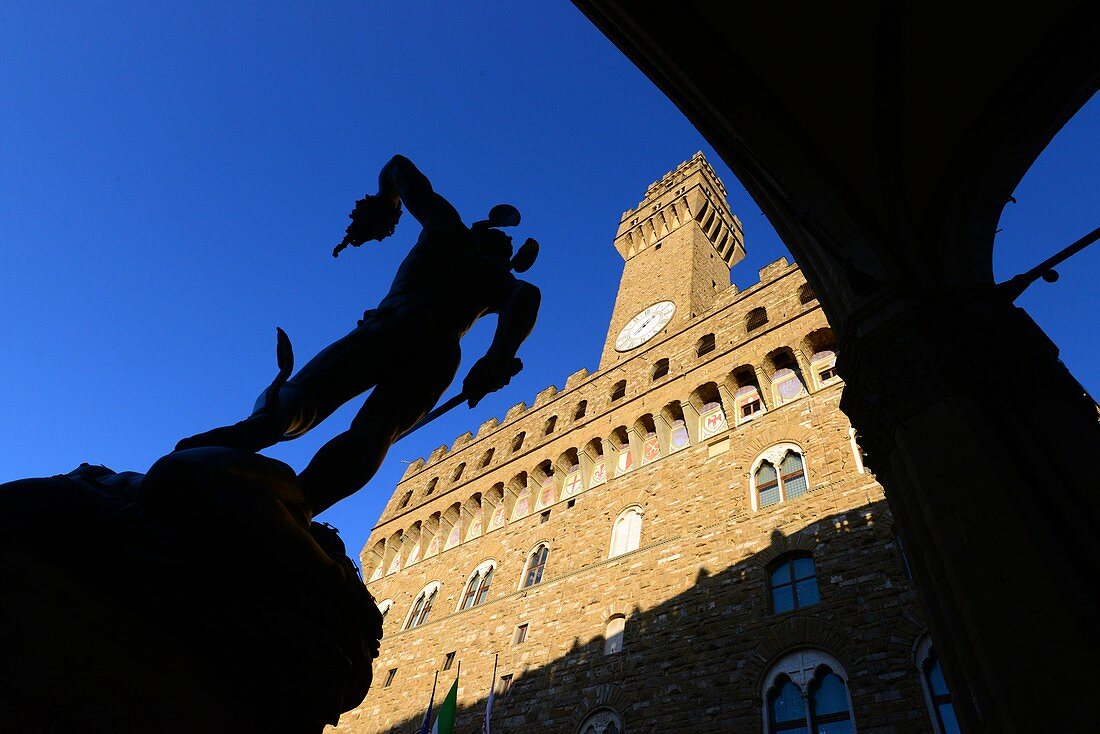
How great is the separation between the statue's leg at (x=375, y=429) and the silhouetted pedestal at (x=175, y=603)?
52 centimetres

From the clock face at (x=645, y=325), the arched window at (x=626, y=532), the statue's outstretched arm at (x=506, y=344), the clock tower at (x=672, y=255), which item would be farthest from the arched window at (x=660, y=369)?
the statue's outstretched arm at (x=506, y=344)

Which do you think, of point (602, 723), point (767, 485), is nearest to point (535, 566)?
point (602, 723)

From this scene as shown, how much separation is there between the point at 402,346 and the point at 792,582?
9.57m

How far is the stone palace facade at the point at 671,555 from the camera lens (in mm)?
9070

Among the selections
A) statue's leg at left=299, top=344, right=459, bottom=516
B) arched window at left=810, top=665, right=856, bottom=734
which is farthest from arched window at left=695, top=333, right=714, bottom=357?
statue's leg at left=299, top=344, right=459, bottom=516

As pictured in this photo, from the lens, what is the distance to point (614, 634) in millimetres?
11984

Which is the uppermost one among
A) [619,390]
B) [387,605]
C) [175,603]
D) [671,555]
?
[619,390]

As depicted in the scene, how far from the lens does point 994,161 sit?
17.4ft

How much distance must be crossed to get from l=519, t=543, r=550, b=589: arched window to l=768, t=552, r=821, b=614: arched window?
6072 millimetres

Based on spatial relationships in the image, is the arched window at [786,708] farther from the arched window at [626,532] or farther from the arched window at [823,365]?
the arched window at [823,365]

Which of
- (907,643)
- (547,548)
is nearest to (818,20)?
(907,643)

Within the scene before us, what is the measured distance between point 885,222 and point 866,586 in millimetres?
6017

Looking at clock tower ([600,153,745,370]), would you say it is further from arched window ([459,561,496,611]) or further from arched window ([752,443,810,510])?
arched window ([459,561,496,611])

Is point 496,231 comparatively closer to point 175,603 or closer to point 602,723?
point 175,603
